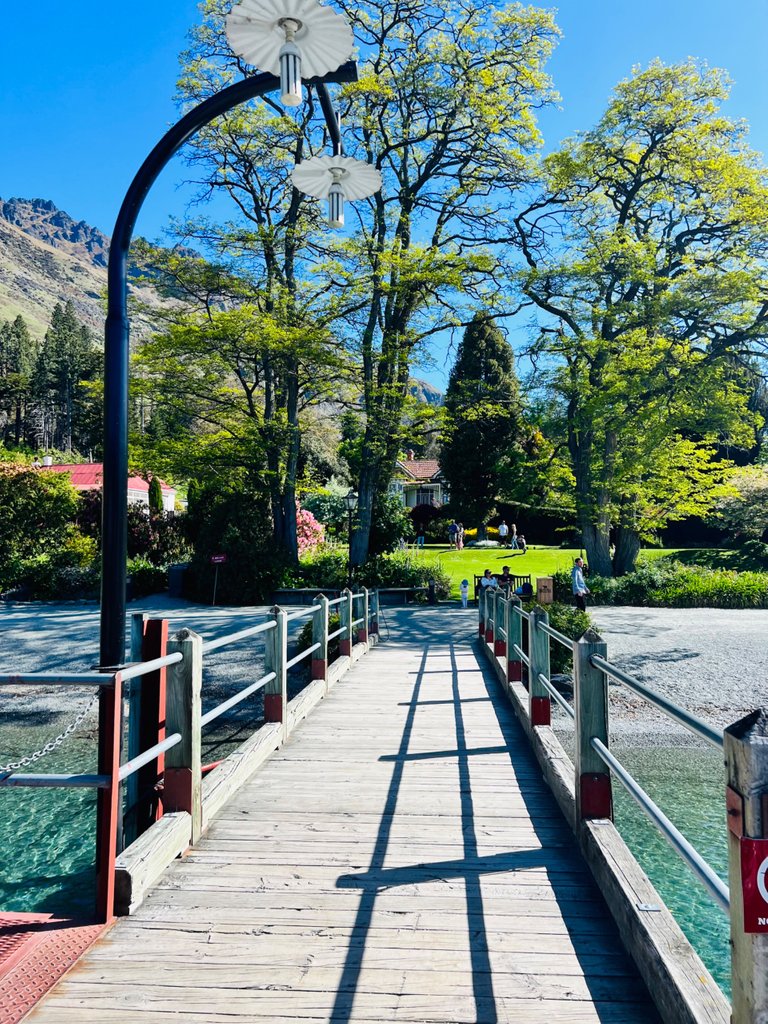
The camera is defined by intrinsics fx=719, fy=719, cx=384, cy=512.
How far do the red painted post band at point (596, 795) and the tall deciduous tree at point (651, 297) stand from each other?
1799 cm

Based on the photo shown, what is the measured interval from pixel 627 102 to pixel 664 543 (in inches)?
939

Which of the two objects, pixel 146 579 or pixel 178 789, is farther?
pixel 146 579

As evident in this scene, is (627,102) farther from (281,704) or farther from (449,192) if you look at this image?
(281,704)

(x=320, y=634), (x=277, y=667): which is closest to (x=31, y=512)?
(x=320, y=634)

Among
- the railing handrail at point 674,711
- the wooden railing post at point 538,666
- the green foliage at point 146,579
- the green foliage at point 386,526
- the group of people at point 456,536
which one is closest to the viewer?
the railing handrail at point 674,711

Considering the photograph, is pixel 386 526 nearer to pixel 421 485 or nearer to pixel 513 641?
pixel 513 641

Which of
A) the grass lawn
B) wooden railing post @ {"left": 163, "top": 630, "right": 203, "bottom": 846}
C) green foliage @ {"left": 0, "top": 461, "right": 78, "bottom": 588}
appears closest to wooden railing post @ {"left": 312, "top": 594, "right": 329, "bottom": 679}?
wooden railing post @ {"left": 163, "top": 630, "right": 203, "bottom": 846}

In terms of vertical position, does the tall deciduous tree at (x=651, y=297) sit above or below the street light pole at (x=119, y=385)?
above

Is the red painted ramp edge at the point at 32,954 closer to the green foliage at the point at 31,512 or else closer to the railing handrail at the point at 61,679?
the railing handrail at the point at 61,679

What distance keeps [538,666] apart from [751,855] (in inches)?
165

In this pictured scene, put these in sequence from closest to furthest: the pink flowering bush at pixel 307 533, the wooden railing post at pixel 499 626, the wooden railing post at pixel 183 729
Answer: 1. the wooden railing post at pixel 183 729
2. the wooden railing post at pixel 499 626
3. the pink flowering bush at pixel 307 533

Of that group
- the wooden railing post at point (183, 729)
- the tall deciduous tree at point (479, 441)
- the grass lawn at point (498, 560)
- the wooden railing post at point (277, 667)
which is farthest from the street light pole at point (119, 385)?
the tall deciduous tree at point (479, 441)

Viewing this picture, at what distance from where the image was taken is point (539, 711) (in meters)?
5.89

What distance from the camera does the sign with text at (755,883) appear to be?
1688mm
